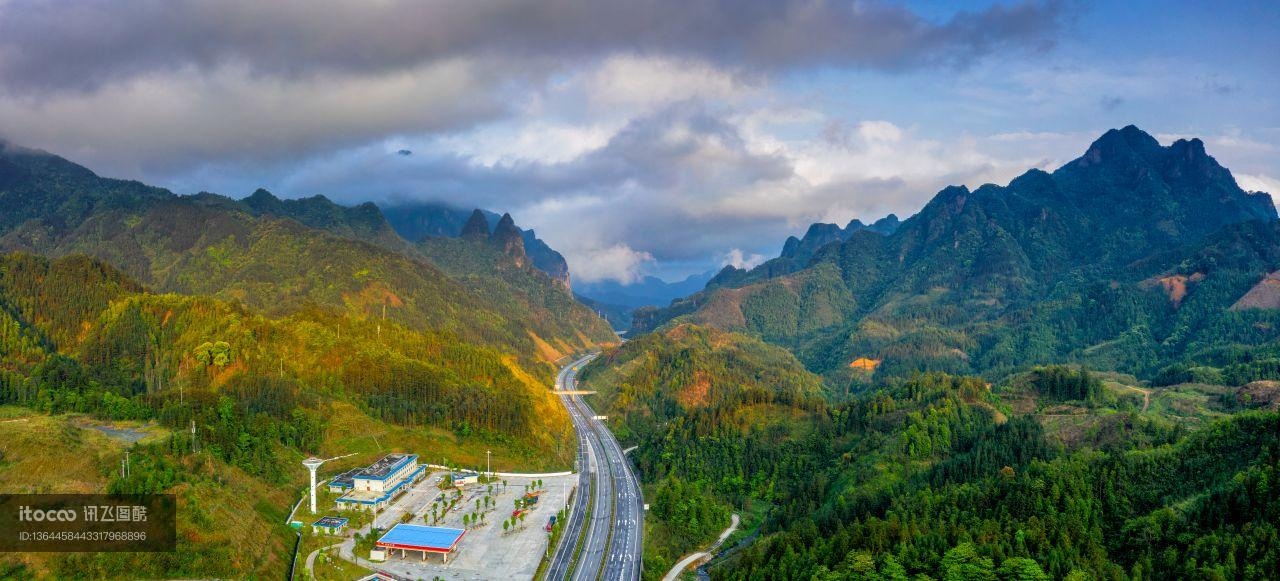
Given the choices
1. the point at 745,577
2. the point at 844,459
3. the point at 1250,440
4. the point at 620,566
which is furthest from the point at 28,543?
the point at 1250,440

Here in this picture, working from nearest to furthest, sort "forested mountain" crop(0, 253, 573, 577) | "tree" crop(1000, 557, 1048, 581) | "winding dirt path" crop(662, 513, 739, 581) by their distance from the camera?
"tree" crop(1000, 557, 1048, 581), "winding dirt path" crop(662, 513, 739, 581), "forested mountain" crop(0, 253, 573, 577)

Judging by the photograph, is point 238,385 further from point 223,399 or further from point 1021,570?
point 1021,570

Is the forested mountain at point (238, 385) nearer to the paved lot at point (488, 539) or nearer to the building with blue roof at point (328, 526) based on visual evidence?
the building with blue roof at point (328, 526)

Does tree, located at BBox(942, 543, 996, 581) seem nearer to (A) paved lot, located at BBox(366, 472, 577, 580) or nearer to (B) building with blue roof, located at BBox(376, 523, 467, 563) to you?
(A) paved lot, located at BBox(366, 472, 577, 580)

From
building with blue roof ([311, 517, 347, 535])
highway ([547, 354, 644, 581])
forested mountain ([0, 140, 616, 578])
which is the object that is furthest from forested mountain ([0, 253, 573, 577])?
highway ([547, 354, 644, 581])

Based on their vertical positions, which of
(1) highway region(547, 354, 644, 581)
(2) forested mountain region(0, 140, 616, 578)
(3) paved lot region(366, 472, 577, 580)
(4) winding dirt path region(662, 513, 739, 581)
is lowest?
(4) winding dirt path region(662, 513, 739, 581)

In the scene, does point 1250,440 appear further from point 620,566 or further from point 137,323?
point 137,323
